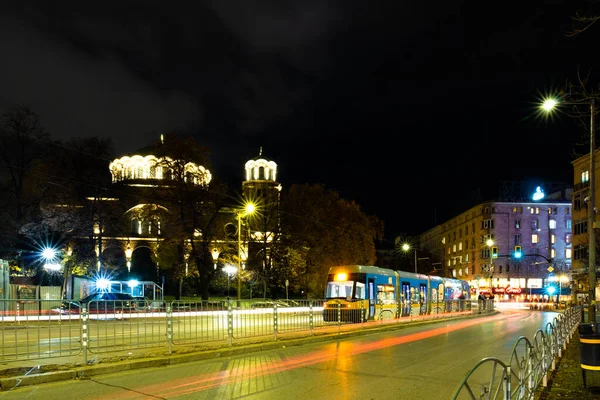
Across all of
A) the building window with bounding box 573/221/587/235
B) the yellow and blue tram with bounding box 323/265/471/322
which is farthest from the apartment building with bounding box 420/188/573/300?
the yellow and blue tram with bounding box 323/265/471/322

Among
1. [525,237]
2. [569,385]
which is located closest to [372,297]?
[569,385]

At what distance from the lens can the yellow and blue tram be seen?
2598 cm

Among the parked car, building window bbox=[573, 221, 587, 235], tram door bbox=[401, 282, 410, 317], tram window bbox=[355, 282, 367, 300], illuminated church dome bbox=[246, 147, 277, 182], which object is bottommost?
tram door bbox=[401, 282, 410, 317]

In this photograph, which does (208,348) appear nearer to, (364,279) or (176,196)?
(364,279)

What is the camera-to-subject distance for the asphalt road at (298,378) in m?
9.00

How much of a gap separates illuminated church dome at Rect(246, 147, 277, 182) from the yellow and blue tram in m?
43.1

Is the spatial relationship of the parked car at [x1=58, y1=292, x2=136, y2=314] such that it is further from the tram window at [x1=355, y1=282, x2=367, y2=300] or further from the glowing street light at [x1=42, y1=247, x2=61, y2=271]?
the glowing street light at [x1=42, y1=247, x2=61, y2=271]

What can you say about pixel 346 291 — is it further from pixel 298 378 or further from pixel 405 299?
pixel 298 378

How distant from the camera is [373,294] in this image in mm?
28094

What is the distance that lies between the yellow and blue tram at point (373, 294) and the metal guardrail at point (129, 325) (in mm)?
4152

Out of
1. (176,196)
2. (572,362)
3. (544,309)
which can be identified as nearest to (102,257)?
(176,196)

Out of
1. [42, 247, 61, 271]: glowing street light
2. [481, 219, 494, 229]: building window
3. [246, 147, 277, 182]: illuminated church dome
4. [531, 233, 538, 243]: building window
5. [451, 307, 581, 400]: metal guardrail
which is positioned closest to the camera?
[451, 307, 581, 400]: metal guardrail

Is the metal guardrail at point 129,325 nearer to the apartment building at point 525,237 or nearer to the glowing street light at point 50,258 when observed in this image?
the glowing street light at point 50,258

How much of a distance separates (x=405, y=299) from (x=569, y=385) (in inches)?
905
